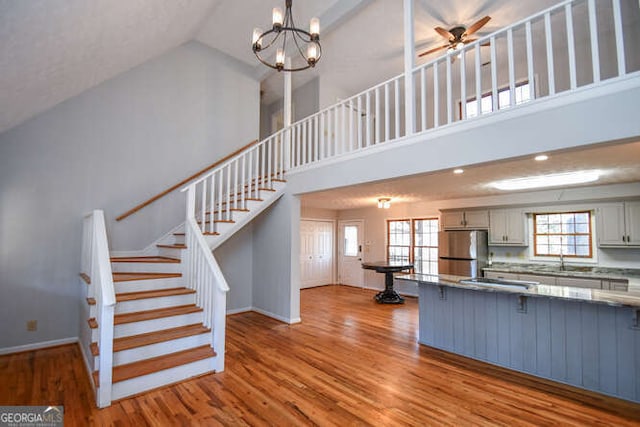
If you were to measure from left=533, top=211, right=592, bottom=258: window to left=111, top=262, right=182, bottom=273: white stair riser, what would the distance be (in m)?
6.03

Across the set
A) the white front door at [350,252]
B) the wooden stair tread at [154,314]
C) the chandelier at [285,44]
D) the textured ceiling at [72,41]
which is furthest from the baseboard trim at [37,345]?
the white front door at [350,252]

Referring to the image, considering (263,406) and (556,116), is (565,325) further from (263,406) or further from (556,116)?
(263,406)

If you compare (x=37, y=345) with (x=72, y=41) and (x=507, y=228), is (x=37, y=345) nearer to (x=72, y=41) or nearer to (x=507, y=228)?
(x=72, y=41)

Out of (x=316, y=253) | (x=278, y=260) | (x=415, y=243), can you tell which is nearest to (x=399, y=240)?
(x=415, y=243)

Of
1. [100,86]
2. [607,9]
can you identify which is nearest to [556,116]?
[607,9]

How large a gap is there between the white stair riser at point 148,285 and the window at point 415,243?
5.40 meters

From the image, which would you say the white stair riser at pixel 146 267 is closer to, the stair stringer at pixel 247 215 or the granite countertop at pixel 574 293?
the stair stringer at pixel 247 215

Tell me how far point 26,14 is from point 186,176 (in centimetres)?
312

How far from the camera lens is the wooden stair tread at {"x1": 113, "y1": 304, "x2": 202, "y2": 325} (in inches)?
117

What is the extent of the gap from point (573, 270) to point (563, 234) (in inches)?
29.4

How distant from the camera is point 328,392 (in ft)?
9.22

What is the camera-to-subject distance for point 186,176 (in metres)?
5.17

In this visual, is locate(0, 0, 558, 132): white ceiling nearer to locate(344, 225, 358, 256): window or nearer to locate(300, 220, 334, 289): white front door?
locate(300, 220, 334, 289): white front door

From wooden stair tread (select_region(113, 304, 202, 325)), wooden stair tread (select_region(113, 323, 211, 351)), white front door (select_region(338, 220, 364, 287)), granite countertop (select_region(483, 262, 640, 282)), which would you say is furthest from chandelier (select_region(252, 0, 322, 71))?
granite countertop (select_region(483, 262, 640, 282))
